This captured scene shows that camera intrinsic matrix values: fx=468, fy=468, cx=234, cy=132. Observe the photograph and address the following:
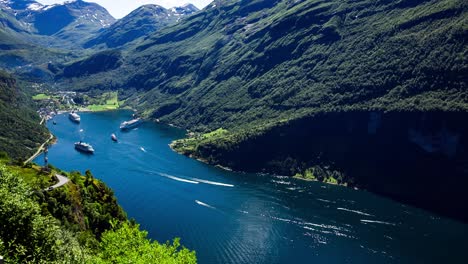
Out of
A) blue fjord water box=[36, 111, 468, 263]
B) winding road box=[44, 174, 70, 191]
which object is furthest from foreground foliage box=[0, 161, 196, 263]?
blue fjord water box=[36, 111, 468, 263]

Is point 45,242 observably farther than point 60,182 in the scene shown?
No

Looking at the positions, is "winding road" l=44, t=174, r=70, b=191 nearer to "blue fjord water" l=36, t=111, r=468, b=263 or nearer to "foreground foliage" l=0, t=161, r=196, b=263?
"foreground foliage" l=0, t=161, r=196, b=263

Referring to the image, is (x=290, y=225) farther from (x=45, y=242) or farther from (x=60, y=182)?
(x=45, y=242)

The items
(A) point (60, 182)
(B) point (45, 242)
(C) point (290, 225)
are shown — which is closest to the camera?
(B) point (45, 242)

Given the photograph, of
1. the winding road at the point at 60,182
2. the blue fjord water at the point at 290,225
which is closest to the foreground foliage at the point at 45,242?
the winding road at the point at 60,182

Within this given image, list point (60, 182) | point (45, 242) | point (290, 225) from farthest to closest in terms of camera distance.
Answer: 1. point (290, 225)
2. point (60, 182)
3. point (45, 242)

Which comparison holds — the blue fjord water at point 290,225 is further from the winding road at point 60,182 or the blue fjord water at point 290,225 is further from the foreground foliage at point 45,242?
the foreground foliage at point 45,242

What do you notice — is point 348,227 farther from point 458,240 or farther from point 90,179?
point 90,179

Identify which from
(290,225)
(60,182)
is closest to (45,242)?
(60,182)

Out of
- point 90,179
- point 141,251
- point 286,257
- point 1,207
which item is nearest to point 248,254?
point 286,257

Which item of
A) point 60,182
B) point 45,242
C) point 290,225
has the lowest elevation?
point 290,225

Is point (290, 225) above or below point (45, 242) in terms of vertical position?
below
